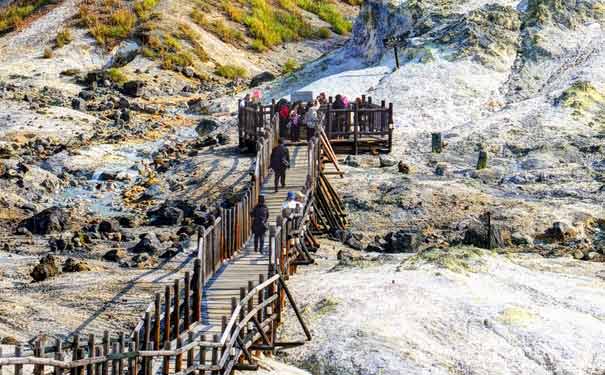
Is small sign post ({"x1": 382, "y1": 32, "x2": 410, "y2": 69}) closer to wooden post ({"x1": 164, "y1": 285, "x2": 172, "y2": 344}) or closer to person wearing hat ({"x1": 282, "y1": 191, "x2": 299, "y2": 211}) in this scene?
person wearing hat ({"x1": 282, "y1": 191, "x2": 299, "y2": 211})

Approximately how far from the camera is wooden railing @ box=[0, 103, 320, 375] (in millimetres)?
15117

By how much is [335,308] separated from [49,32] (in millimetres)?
38008

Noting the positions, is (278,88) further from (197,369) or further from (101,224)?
(197,369)

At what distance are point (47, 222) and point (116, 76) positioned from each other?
22.5 metres

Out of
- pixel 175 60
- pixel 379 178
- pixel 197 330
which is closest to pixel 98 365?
pixel 197 330

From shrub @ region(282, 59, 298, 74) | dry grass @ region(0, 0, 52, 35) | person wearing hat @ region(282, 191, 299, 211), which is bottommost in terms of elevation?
person wearing hat @ region(282, 191, 299, 211)

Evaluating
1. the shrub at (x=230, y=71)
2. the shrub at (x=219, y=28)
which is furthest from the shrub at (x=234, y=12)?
the shrub at (x=230, y=71)

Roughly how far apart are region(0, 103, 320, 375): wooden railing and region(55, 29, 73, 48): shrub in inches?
1283

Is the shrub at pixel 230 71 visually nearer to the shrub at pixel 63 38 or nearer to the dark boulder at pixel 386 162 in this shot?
the shrub at pixel 63 38

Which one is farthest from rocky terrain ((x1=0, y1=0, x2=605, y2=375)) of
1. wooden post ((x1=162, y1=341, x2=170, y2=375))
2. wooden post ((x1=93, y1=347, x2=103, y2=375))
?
wooden post ((x1=93, y1=347, x2=103, y2=375))

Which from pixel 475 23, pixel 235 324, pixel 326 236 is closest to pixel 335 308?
pixel 235 324

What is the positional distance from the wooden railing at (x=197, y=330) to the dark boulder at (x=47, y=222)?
689cm

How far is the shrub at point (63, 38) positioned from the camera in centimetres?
5569

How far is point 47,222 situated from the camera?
30094mm
